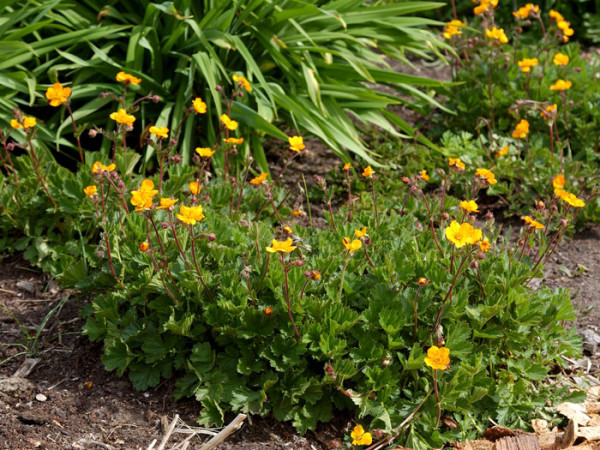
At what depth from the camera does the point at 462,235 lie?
8.55ft

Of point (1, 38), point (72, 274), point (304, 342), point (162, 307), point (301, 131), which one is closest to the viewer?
point (304, 342)

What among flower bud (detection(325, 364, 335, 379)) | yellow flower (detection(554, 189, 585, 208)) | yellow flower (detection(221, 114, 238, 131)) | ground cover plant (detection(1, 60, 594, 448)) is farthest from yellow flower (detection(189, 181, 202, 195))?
yellow flower (detection(554, 189, 585, 208))

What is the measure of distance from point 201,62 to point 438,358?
222 centimetres

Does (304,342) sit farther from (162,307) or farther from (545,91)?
(545,91)

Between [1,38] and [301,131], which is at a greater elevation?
[1,38]

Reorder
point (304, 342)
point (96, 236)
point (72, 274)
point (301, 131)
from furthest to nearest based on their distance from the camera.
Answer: point (301, 131) < point (96, 236) < point (72, 274) < point (304, 342)

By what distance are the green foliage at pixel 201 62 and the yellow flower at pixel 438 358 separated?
189 cm

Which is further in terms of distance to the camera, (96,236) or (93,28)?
(93,28)

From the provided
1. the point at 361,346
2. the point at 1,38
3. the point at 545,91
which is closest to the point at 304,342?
the point at 361,346

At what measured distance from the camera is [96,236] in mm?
3592

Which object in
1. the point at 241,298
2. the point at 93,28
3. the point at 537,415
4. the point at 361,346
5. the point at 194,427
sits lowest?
the point at 537,415

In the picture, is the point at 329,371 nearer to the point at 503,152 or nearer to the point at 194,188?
the point at 194,188

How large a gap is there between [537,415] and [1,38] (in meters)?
3.27

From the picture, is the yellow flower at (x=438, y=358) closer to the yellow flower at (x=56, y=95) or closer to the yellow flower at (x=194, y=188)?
the yellow flower at (x=194, y=188)
